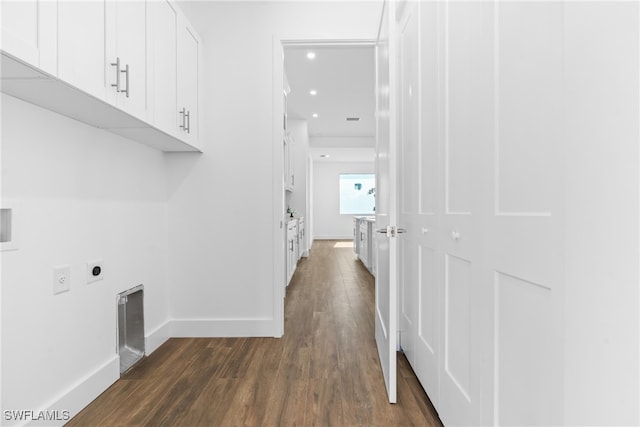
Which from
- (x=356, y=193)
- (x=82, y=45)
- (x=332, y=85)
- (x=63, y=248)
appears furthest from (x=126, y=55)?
(x=356, y=193)

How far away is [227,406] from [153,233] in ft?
4.31

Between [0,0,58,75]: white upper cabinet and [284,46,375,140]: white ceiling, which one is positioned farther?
[284,46,375,140]: white ceiling

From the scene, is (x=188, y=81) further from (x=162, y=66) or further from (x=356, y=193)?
(x=356, y=193)

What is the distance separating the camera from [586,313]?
2.32 ft

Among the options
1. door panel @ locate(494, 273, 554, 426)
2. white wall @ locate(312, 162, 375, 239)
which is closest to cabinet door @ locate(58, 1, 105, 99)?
door panel @ locate(494, 273, 554, 426)

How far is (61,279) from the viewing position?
1560 millimetres

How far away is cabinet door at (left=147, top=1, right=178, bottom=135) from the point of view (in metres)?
1.81

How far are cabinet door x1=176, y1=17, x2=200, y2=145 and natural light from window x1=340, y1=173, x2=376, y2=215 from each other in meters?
8.98

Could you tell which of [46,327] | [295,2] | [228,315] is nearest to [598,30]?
[46,327]

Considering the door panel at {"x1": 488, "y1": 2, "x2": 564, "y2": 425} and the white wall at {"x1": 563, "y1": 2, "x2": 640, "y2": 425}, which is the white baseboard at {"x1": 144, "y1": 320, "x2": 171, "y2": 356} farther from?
the white wall at {"x1": 563, "y1": 2, "x2": 640, "y2": 425}

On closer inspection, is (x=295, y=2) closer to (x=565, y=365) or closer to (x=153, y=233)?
(x=153, y=233)

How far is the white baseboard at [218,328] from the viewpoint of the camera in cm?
260

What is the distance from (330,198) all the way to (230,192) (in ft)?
28.6

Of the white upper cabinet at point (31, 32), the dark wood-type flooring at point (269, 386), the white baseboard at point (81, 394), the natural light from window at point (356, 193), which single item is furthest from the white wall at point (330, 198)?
the white upper cabinet at point (31, 32)
